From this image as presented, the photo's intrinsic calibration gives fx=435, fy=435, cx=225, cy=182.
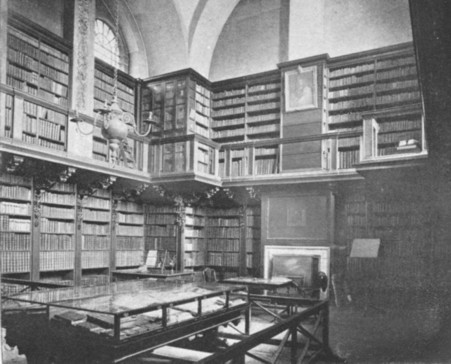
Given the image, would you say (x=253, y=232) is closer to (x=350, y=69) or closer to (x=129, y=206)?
(x=129, y=206)

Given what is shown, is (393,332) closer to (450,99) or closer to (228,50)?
(450,99)

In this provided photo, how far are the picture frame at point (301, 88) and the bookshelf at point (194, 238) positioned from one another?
297cm

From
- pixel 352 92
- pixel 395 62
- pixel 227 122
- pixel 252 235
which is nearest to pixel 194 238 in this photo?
pixel 252 235

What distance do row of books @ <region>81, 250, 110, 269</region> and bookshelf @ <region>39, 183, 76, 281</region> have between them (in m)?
0.28

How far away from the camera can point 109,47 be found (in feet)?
31.6

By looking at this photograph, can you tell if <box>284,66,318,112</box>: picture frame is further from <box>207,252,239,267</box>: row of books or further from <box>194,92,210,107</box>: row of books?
<box>207,252,239,267</box>: row of books

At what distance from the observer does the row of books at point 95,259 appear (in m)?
7.75

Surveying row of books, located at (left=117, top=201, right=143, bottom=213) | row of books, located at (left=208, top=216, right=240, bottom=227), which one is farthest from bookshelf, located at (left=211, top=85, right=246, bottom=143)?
row of books, located at (left=117, top=201, right=143, bottom=213)

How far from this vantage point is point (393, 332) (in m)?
5.42

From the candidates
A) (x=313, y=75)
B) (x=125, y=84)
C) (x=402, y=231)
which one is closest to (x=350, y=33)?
(x=313, y=75)

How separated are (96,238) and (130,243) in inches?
41.5

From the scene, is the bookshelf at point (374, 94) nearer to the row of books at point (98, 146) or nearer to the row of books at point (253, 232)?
the row of books at point (253, 232)

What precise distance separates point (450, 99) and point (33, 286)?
14.8 feet

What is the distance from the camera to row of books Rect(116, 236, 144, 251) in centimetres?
871
